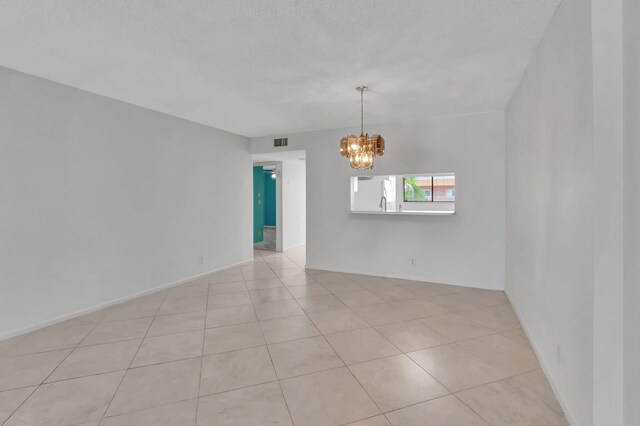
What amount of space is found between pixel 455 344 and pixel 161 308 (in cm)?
335

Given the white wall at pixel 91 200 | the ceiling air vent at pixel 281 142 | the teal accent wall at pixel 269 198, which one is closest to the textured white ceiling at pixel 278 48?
the white wall at pixel 91 200

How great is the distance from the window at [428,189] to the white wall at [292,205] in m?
2.76

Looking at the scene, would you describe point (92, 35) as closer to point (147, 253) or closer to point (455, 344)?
point (147, 253)

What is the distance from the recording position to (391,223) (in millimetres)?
5156

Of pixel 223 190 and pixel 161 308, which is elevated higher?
pixel 223 190

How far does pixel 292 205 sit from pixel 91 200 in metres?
4.83

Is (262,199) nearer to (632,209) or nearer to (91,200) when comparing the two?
(91,200)

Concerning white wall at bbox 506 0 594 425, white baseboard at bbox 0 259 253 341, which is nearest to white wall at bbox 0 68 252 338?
white baseboard at bbox 0 259 253 341

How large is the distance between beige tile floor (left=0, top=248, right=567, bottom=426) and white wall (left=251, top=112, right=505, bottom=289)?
80 centimetres

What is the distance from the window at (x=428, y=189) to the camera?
307 inches

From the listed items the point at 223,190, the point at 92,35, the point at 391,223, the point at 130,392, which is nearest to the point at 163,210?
the point at 223,190

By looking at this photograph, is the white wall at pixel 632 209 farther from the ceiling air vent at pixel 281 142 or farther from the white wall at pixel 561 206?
the ceiling air vent at pixel 281 142

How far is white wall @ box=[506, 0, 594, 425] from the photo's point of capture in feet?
5.01

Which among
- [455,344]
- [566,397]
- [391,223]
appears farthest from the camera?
[391,223]
